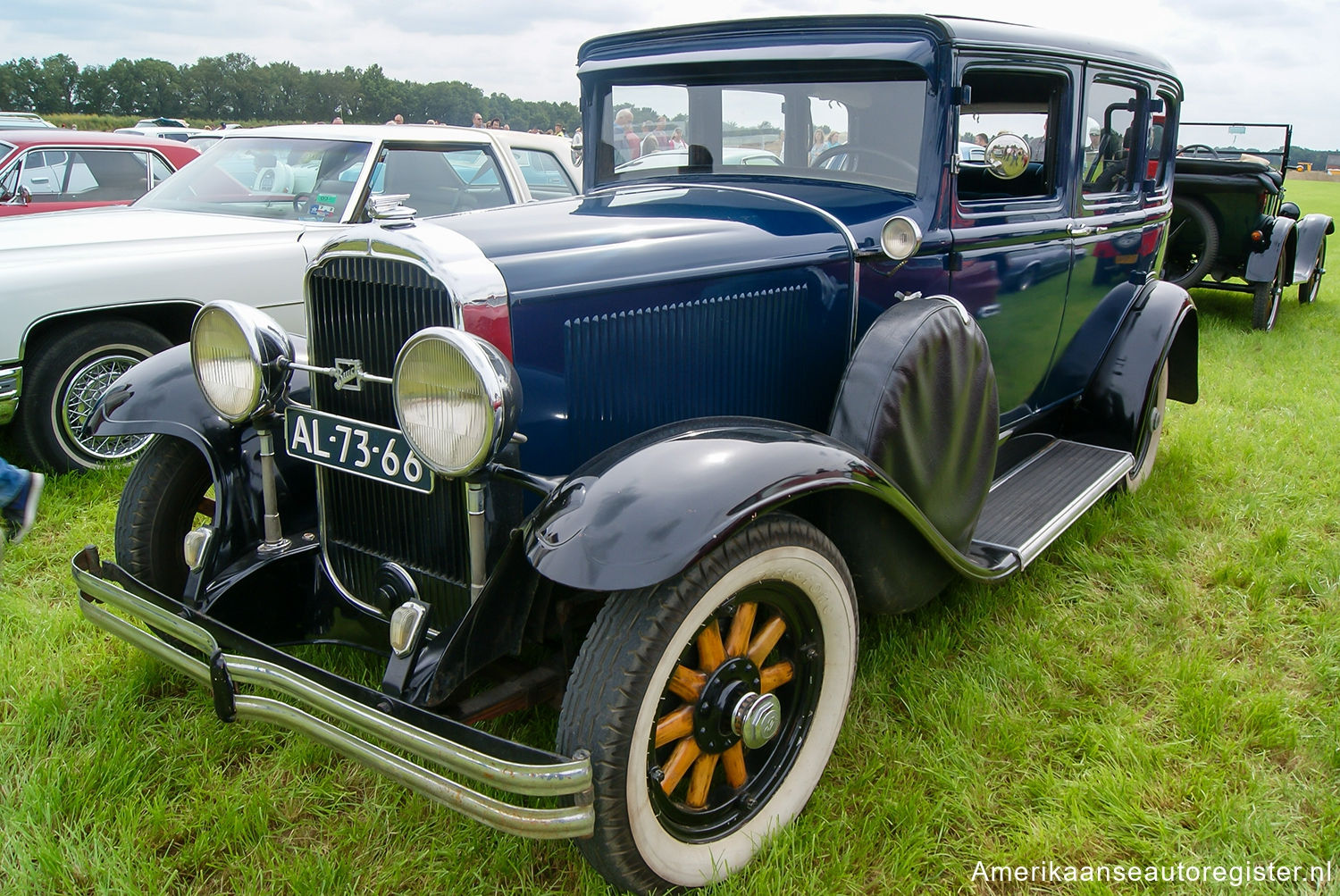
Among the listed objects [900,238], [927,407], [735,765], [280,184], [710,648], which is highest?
[280,184]

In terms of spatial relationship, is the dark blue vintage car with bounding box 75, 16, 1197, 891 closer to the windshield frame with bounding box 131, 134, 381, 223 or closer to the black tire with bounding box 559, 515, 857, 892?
the black tire with bounding box 559, 515, 857, 892

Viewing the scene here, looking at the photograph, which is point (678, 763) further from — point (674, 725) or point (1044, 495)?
point (1044, 495)

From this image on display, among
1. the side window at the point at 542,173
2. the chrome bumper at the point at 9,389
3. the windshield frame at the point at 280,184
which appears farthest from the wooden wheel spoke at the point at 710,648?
the side window at the point at 542,173

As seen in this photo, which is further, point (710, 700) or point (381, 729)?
point (710, 700)

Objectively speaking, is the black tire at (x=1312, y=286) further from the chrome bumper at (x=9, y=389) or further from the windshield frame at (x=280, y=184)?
the chrome bumper at (x=9, y=389)

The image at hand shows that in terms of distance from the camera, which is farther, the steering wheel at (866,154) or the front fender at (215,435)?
the steering wheel at (866,154)

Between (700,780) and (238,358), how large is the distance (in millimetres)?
1493

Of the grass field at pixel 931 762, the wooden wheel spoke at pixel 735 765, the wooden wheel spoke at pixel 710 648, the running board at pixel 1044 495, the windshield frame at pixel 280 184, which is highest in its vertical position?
the windshield frame at pixel 280 184

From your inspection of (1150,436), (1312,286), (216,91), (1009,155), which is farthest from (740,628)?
(216,91)

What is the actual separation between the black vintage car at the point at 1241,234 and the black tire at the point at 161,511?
26.0 ft

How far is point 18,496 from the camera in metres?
2.43

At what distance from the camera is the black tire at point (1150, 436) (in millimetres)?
3832

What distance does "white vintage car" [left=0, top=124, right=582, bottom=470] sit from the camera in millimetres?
4164

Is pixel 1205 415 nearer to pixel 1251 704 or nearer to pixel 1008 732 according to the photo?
pixel 1251 704
